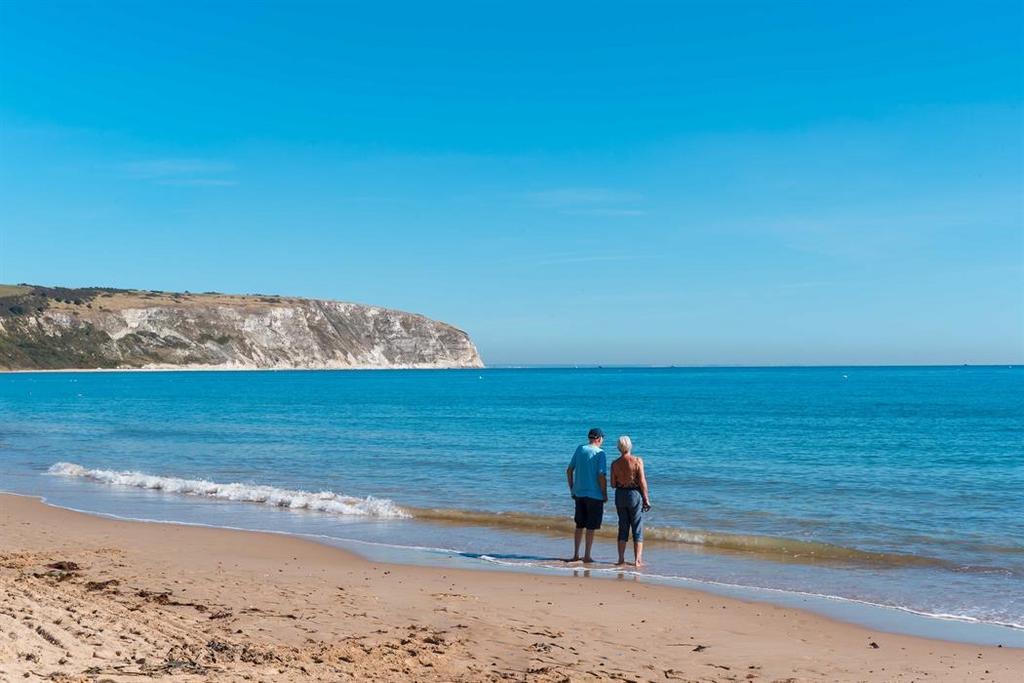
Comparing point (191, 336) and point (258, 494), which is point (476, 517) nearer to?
point (258, 494)

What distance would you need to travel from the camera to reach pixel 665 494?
69.9ft

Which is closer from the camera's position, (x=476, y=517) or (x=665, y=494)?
(x=476, y=517)

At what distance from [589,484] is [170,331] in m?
165

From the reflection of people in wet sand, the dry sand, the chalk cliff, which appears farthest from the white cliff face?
the reflection of people in wet sand

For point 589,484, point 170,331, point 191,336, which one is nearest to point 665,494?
point 589,484

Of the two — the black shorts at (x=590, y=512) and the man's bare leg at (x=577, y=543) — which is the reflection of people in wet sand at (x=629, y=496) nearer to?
the black shorts at (x=590, y=512)

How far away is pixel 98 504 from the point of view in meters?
19.5

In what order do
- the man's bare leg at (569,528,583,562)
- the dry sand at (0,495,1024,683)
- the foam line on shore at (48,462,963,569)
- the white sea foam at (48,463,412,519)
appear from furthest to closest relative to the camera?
1. the white sea foam at (48,463,412,519)
2. the foam line on shore at (48,462,963,569)
3. the man's bare leg at (569,528,583,562)
4. the dry sand at (0,495,1024,683)

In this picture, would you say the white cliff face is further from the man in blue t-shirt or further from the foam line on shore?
the man in blue t-shirt

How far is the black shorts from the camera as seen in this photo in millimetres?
13195

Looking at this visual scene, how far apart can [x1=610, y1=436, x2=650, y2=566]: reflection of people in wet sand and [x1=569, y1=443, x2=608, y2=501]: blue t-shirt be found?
0.23 metres

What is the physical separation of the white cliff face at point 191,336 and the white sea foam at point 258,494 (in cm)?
14492

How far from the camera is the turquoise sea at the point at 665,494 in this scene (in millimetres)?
12500

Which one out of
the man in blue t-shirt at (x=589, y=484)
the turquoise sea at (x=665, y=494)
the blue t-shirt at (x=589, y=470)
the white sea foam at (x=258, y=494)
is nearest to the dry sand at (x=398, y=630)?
the turquoise sea at (x=665, y=494)
